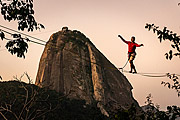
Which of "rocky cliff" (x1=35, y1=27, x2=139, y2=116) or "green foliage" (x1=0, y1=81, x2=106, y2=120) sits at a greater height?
"rocky cliff" (x1=35, y1=27, x2=139, y2=116)

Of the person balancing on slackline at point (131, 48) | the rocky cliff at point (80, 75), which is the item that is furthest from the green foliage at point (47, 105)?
the person balancing on slackline at point (131, 48)

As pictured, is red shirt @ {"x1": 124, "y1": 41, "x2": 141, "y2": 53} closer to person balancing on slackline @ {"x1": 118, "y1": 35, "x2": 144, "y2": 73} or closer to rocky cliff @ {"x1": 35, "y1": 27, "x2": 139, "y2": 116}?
person balancing on slackline @ {"x1": 118, "y1": 35, "x2": 144, "y2": 73}

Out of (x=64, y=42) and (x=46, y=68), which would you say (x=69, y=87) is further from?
(x=64, y=42)

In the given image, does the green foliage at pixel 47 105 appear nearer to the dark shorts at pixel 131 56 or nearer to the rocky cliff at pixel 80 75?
the rocky cliff at pixel 80 75

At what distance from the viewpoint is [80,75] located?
50500mm

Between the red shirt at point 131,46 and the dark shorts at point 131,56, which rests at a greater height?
the red shirt at point 131,46

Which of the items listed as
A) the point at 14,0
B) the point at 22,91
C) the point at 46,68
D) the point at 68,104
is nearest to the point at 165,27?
the point at 14,0

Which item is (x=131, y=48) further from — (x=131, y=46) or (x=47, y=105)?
(x=47, y=105)

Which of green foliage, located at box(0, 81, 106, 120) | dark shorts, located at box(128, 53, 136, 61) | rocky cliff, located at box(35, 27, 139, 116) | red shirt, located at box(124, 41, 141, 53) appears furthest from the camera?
rocky cliff, located at box(35, 27, 139, 116)

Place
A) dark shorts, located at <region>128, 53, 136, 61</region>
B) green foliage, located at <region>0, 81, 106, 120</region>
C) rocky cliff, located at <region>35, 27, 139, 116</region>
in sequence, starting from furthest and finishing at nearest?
1. rocky cliff, located at <region>35, 27, 139, 116</region>
2. green foliage, located at <region>0, 81, 106, 120</region>
3. dark shorts, located at <region>128, 53, 136, 61</region>

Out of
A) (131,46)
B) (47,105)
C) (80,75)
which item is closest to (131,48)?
(131,46)

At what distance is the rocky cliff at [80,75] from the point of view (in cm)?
4703

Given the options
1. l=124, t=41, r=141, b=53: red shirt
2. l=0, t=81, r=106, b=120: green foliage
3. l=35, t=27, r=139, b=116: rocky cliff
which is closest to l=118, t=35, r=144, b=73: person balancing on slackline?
l=124, t=41, r=141, b=53: red shirt

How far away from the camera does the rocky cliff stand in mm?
47031
